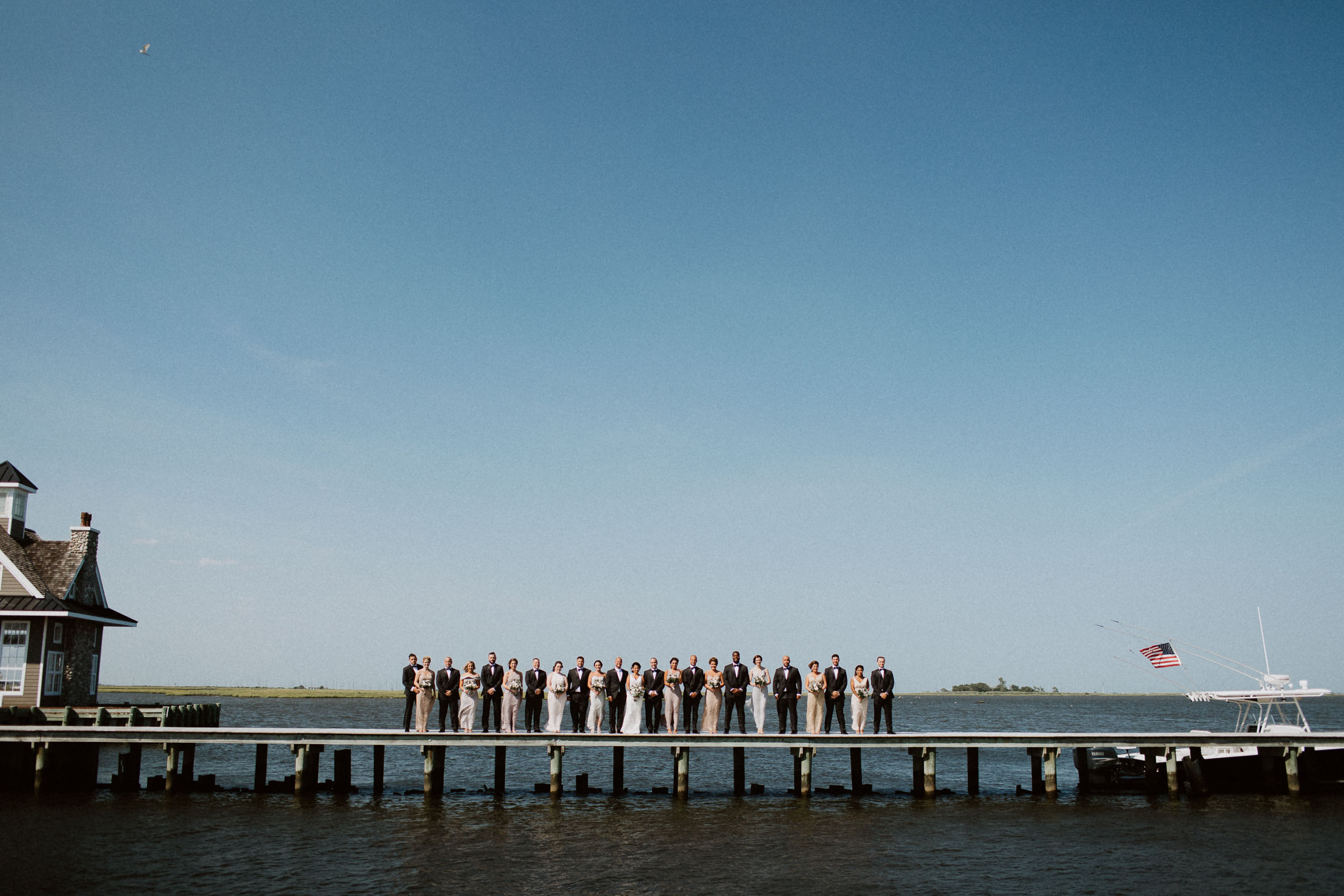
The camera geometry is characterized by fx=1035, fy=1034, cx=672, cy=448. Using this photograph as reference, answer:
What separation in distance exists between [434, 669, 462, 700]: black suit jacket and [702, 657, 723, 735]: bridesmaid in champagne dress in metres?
6.60

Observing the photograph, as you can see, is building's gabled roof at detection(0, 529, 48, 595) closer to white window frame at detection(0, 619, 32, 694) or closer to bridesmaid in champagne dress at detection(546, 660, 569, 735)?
white window frame at detection(0, 619, 32, 694)

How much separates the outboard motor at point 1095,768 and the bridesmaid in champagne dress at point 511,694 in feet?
54.5

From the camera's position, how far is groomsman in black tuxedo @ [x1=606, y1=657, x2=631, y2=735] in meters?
27.6

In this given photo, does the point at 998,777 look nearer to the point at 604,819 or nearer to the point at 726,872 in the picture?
the point at 604,819

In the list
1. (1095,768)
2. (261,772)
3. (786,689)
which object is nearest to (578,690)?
(786,689)

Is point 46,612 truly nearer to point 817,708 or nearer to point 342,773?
point 342,773

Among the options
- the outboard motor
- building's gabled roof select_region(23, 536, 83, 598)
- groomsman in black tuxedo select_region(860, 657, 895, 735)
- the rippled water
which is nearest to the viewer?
the rippled water

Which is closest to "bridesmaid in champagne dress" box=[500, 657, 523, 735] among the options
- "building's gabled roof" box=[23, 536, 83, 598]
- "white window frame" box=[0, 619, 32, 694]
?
"white window frame" box=[0, 619, 32, 694]

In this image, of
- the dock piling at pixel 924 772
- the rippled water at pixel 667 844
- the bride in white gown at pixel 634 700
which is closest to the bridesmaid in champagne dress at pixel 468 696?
the rippled water at pixel 667 844

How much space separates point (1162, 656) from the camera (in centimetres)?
3066

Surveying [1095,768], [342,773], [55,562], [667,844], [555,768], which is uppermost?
[55,562]

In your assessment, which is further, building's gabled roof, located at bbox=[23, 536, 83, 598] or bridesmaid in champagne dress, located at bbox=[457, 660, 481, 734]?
building's gabled roof, located at bbox=[23, 536, 83, 598]

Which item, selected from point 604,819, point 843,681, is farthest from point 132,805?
point 843,681

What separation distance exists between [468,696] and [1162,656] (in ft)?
66.3
